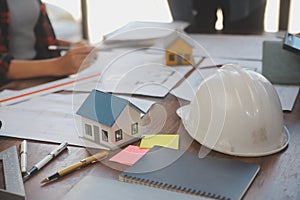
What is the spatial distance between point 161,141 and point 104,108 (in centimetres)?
14

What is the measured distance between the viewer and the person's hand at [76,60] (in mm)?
1515

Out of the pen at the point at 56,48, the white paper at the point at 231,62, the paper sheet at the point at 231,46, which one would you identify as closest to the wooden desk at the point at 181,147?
the white paper at the point at 231,62

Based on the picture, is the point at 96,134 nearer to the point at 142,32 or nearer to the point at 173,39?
the point at 173,39

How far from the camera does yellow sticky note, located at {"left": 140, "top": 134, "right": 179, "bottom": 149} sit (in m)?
0.94

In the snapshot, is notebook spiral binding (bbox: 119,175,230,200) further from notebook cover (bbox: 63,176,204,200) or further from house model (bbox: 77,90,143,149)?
house model (bbox: 77,90,143,149)

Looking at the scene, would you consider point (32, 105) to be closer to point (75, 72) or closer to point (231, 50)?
point (75, 72)

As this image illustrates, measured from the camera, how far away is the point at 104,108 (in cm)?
93

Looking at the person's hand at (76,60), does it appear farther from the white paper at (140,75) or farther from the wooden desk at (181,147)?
the wooden desk at (181,147)

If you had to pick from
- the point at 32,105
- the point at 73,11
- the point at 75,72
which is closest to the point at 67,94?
the point at 32,105

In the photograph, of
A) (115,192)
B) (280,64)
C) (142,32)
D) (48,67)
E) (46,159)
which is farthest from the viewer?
(142,32)

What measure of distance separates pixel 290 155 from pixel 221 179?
19 centimetres

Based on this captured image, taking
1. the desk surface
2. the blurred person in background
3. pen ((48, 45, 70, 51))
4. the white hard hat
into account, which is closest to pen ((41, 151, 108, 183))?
the desk surface

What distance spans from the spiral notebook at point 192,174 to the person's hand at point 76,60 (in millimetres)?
697

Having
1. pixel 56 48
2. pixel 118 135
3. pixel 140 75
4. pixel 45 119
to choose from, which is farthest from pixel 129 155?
pixel 56 48
